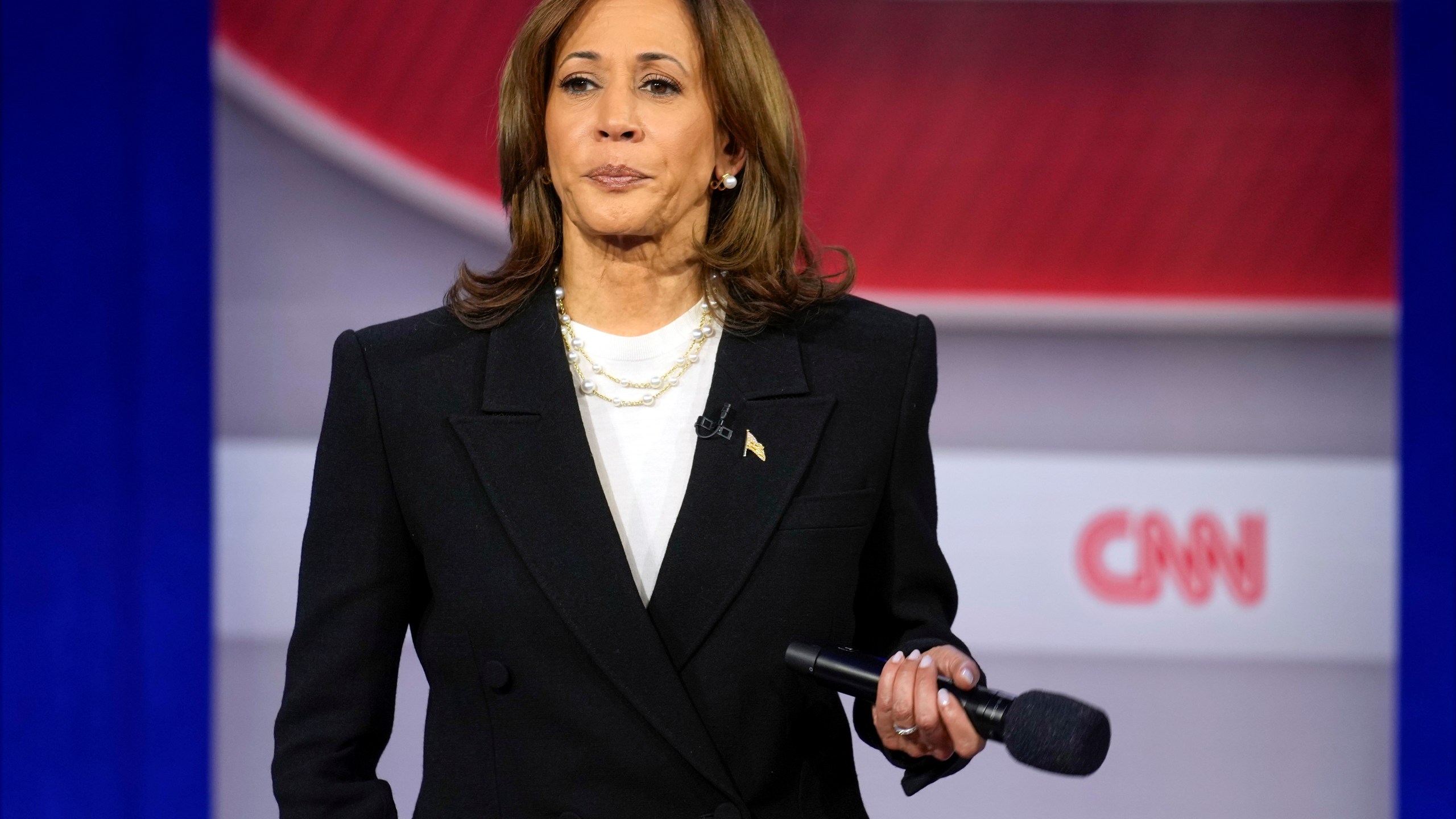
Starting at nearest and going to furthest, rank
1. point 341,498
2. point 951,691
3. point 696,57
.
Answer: point 951,691, point 341,498, point 696,57

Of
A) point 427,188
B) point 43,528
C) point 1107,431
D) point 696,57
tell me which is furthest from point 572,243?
point 43,528

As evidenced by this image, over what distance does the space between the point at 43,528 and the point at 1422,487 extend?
109 inches

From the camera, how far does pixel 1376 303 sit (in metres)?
2.69

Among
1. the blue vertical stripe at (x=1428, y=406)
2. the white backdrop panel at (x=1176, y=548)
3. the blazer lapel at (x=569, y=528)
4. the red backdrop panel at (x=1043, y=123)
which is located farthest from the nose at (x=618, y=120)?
the blue vertical stripe at (x=1428, y=406)

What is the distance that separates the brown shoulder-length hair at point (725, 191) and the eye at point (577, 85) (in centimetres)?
5

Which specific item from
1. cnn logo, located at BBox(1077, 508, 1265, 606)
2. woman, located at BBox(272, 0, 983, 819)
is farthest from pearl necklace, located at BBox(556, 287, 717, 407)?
cnn logo, located at BBox(1077, 508, 1265, 606)

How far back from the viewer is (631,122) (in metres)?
1.32

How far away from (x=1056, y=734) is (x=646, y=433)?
54 centimetres

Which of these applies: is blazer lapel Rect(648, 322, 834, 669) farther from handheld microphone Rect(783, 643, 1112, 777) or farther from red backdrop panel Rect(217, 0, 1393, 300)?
red backdrop panel Rect(217, 0, 1393, 300)

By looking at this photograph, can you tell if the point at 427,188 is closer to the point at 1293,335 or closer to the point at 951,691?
the point at 1293,335

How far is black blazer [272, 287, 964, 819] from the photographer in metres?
1.24

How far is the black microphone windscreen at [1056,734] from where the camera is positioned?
37.3 inches

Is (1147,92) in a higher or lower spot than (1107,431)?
higher

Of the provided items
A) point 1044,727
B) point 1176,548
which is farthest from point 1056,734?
point 1176,548
